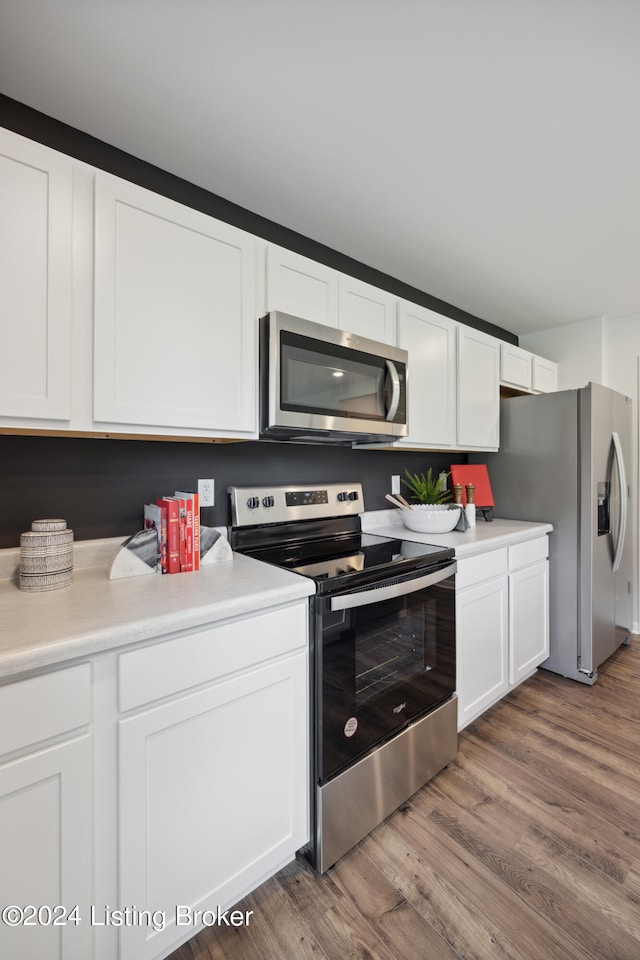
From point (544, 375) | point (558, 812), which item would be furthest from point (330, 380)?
point (544, 375)

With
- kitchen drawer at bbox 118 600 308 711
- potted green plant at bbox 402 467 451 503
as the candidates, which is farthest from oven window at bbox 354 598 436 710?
potted green plant at bbox 402 467 451 503

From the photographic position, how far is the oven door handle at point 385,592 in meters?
1.35

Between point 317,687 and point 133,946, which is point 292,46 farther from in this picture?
point 133,946

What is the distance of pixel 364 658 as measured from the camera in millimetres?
1448

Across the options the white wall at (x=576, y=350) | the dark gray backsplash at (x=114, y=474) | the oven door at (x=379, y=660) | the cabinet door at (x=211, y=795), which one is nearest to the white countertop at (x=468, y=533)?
the oven door at (x=379, y=660)

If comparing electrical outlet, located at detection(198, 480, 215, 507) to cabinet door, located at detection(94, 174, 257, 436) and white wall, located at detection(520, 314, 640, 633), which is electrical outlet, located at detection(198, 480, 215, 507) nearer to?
cabinet door, located at detection(94, 174, 257, 436)

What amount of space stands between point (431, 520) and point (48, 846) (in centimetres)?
183

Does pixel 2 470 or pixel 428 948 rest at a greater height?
pixel 2 470

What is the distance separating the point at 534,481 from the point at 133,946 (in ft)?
8.96

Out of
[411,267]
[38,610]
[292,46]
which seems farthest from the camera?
[411,267]

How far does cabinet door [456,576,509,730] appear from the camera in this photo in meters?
1.94

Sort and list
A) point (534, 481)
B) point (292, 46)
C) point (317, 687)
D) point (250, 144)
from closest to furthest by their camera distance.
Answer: point (292, 46) → point (317, 687) → point (250, 144) → point (534, 481)

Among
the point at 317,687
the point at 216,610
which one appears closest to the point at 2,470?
the point at 216,610

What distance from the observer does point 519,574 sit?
2.33m
